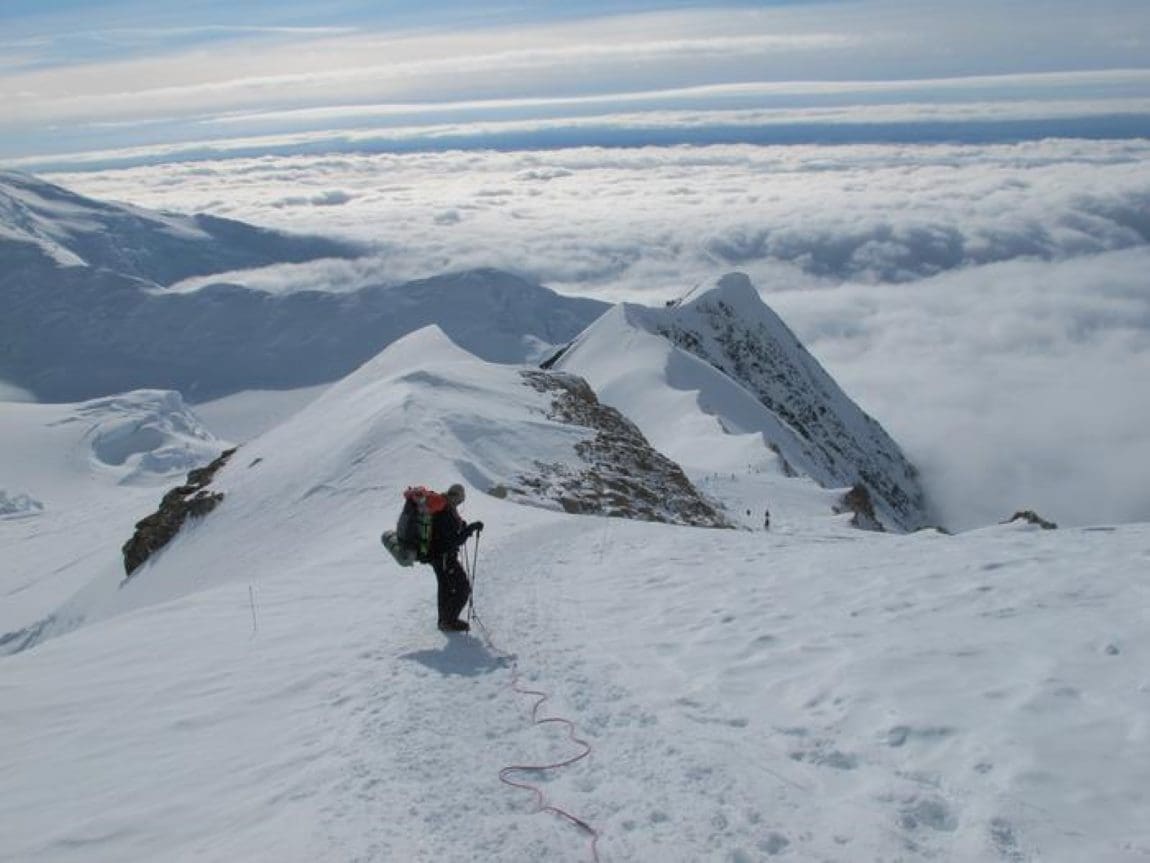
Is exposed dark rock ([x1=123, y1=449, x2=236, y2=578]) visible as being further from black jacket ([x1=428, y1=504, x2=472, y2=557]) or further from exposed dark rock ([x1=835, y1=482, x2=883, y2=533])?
exposed dark rock ([x1=835, y1=482, x2=883, y2=533])

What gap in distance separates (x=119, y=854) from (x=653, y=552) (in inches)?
396

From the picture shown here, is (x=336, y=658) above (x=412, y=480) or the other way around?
above

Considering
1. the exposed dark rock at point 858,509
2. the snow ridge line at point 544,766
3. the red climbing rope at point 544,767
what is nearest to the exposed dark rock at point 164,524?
the snow ridge line at point 544,766

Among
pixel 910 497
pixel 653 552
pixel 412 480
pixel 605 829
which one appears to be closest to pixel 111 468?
pixel 910 497

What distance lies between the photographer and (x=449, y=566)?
11.8 metres

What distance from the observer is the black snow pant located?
1177cm

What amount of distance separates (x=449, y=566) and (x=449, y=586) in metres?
0.27

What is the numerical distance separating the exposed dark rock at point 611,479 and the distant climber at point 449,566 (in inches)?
438

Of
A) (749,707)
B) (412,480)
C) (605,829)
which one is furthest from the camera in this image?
(412,480)

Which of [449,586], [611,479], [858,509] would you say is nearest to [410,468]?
[611,479]

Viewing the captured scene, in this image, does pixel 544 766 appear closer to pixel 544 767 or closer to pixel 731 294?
pixel 544 767

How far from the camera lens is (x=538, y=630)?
38.7 ft

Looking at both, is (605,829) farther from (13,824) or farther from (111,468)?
(111,468)

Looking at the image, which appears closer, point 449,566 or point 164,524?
point 449,566
